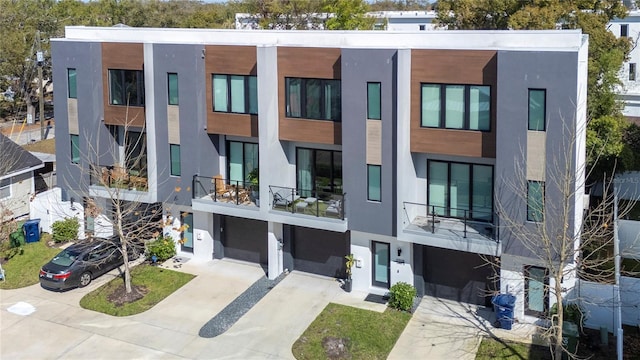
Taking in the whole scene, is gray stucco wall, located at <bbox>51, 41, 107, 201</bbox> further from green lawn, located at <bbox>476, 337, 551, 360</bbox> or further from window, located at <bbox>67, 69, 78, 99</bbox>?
green lawn, located at <bbox>476, 337, 551, 360</bbox>

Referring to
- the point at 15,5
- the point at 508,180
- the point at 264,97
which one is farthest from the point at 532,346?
the point at 15,5

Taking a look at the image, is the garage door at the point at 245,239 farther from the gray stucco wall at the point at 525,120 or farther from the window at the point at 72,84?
the gray stucco wall at the point at 525,120

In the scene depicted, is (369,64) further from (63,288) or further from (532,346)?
(63,288)

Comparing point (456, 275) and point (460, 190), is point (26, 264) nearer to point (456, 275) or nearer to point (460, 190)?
point (456, 275)

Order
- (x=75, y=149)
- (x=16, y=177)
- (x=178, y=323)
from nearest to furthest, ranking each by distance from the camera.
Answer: (x=178, y=323) → (x=75, y=149) → (x=16, y=177)

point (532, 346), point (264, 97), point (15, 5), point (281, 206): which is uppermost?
point (15, 5)

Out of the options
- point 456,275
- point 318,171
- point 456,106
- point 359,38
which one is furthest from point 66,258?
point 456,106

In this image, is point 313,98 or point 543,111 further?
point 313,98

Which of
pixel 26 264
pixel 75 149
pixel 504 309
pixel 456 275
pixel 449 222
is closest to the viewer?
pixel 504 309
